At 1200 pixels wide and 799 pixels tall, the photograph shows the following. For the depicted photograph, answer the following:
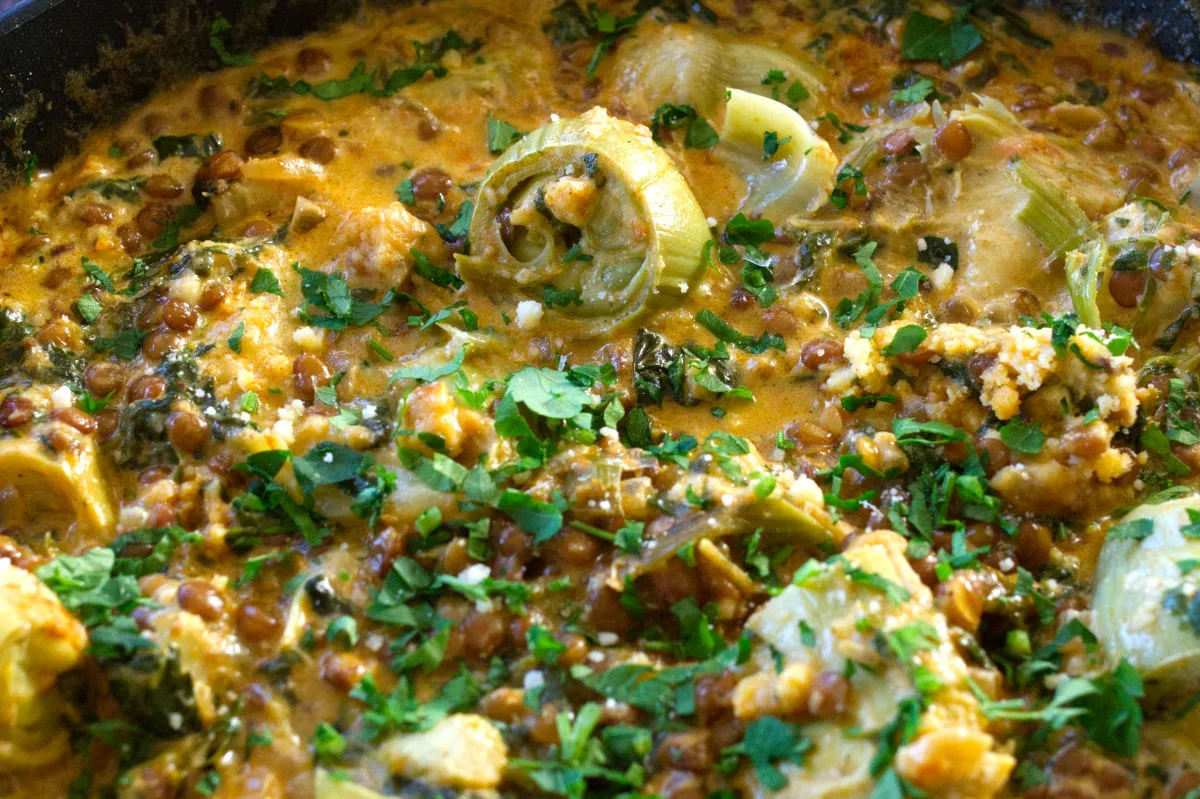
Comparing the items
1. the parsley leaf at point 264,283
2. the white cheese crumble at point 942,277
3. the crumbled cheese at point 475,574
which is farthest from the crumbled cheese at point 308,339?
the white cheese crumble at point 942,277

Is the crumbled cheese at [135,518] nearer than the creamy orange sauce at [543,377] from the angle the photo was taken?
No

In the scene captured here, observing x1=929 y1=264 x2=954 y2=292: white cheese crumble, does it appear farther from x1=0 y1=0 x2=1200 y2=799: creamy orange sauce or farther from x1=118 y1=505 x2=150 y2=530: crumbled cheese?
x1=118 y1=505 x2=150 y2=530: crumbled cheese

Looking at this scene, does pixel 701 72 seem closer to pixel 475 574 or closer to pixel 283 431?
pixel 283 431

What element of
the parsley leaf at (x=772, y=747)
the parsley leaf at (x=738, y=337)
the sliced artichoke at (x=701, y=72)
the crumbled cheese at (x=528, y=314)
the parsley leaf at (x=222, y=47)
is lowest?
the parsley leaf at (x=772, y=747)

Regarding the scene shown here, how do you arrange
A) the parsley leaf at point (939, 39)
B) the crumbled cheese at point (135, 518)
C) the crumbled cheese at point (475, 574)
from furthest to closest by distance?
1. the parsley leaf at point (939, 39)
2. the crumbled cheese at point (135, 518)
3. the crumbled cheese at point (475, 574)

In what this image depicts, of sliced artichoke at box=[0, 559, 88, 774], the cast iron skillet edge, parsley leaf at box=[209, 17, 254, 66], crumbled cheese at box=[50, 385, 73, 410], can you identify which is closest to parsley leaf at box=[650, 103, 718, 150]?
the cast iron skillet edge

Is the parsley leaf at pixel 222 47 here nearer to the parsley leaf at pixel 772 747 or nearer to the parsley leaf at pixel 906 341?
the parsley leaf at pixel 906 341

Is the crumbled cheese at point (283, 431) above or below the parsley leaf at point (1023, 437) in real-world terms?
below

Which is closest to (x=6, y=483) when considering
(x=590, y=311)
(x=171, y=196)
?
(x=171, y=196)

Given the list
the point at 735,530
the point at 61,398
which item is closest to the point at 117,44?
the point at 61,398
